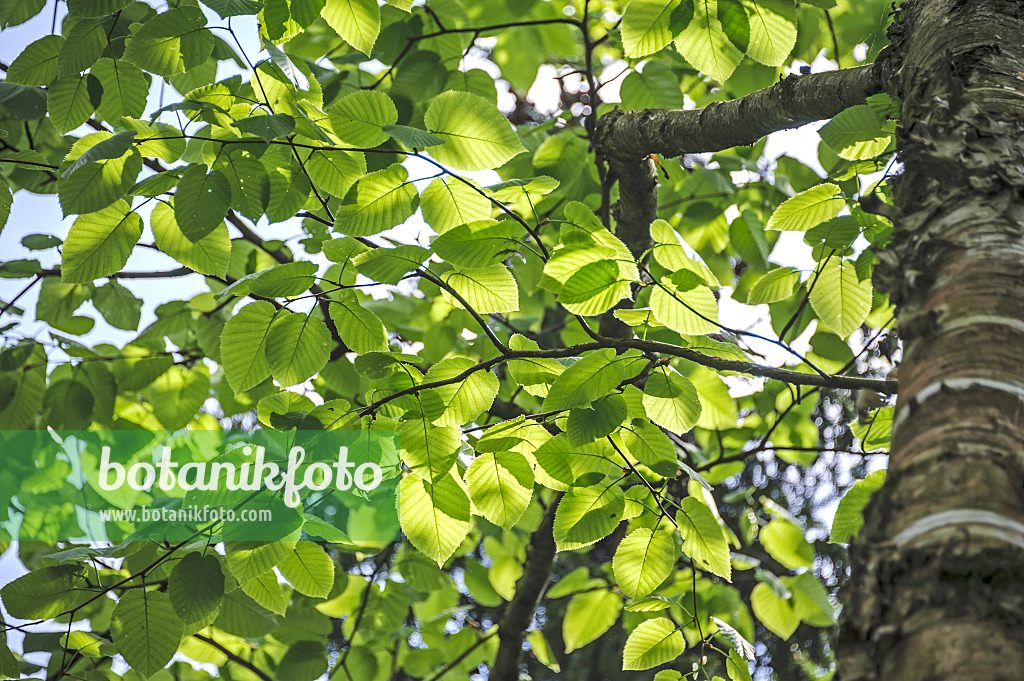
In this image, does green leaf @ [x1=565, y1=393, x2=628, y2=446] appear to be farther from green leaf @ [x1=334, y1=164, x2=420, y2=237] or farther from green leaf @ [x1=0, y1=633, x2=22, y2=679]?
green leaf @ [x1=0, y1=633, x2=22, y2=679]

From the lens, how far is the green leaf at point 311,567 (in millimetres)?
1340

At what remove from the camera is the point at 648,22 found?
136 centimetres

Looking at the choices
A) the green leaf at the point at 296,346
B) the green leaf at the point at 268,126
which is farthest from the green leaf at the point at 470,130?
the green leaf at the point at 296,346

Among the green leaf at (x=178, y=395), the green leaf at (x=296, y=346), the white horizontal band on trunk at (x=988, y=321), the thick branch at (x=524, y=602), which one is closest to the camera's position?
the white horizontal band on trunk at (x=988, y=321)

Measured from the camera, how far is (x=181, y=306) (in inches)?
89.5

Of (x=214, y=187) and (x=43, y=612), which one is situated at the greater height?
(x=214, y=187)

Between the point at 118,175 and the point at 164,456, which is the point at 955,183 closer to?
the point at 118,175

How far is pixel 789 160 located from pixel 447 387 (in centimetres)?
167

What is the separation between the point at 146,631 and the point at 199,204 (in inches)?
32.6

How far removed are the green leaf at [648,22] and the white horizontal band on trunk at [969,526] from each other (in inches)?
45.4

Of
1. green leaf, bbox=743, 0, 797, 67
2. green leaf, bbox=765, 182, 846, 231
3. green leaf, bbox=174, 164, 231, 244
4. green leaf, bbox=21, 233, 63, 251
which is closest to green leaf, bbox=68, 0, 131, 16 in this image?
green leaf, bbox=174, 164, 231, 244

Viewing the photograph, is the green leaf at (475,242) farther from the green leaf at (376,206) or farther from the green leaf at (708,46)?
the green leaf at (708,46)

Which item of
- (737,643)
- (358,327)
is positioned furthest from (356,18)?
(737,643)

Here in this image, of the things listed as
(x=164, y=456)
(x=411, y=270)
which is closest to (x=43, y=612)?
(x=164, y=456)
